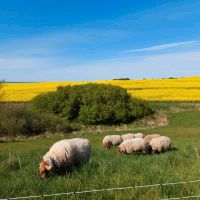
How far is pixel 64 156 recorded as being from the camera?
9680 mm

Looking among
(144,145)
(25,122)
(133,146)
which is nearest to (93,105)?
(25,122)

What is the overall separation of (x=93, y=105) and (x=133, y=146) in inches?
787

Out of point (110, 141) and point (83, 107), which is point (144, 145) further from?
point (83, 107)

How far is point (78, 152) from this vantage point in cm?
1035

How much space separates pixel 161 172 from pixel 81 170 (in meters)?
1.57

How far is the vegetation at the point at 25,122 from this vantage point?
1142 inches

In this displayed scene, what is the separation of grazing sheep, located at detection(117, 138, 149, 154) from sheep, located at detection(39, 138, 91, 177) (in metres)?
4.50

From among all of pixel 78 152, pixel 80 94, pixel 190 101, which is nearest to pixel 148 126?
pixel 80 94

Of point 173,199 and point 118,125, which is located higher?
point 173,199

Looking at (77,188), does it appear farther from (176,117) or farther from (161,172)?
(176,117)

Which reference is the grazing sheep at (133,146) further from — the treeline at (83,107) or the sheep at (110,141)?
the treeline at (83,107)

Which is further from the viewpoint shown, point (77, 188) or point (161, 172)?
point (161, 172)

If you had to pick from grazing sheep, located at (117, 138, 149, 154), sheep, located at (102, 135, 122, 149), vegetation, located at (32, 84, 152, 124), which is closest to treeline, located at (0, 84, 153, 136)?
vegetation, located at (32, 84, 152, 124)

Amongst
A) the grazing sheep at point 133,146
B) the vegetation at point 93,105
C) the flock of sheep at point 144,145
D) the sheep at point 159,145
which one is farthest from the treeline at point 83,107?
the grazing sheep at point 133,146
